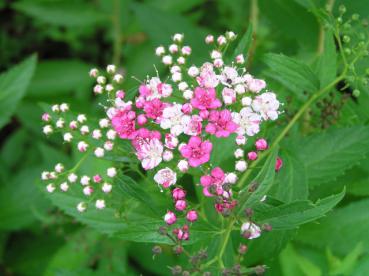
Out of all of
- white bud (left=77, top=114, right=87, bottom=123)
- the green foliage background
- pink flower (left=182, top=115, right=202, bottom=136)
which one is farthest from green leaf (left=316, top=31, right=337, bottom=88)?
white bud (left=77, top=114, right=87, bottom=123)

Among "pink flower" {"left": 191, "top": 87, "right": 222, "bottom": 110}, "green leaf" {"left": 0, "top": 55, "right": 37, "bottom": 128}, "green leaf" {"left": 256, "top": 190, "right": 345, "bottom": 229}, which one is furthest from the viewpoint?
"green leaf" {"left": 0, "top": 55, "right": 37, "bottom": 128}

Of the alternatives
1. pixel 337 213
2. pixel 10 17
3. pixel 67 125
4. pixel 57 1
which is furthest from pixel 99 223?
pixel 10 17

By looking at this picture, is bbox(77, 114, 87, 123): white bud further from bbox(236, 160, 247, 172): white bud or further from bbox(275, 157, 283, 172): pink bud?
bbox(275, 157, 283, 172): pink bud

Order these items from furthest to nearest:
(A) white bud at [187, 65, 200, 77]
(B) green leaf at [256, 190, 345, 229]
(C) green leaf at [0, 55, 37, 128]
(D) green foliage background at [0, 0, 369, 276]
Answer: (C) green leaf at [0, 55, 37, 128], (D) green foliage background at [0, 0, 369, 276], (A) white bud at [187, 65, 200, 77], (B) green leaf at [256, 190, 345, 229]

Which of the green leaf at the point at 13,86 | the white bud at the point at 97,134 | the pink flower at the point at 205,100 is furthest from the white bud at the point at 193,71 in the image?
the green leaf at the point at 13,86

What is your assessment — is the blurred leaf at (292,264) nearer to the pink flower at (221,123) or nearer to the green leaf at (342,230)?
the green leaf at (342,230)

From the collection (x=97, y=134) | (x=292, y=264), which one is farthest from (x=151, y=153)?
(x=292, y=264)
